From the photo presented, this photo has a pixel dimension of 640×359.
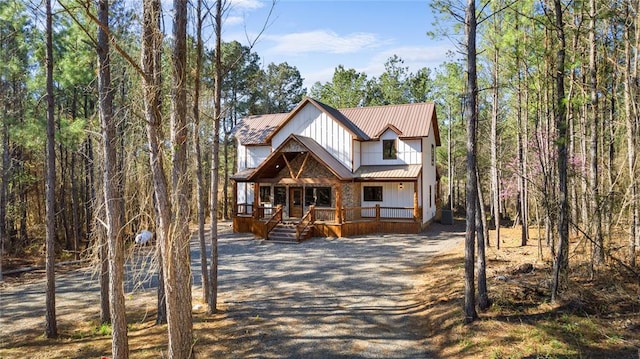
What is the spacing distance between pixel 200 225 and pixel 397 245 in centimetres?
1013

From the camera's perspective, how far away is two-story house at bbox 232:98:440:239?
63.9ft

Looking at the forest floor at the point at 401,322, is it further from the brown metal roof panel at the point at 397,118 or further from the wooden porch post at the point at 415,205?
the brown metal roof panel at the point at 397,118

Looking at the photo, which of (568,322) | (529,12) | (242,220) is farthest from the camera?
(242,220)

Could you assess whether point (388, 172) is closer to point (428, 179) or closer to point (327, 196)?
point (428, 179)

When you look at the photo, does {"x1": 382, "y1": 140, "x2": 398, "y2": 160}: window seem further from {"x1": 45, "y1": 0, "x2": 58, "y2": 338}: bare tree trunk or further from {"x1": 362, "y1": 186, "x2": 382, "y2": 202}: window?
{"x1": 45, "y1": 0, "x2": 58, "y2": 338}: bare tree trunk

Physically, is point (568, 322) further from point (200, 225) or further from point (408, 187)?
point (408, 187)

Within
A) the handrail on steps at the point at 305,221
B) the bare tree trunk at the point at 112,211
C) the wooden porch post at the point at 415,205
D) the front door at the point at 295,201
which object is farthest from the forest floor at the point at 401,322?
the front door at the point at 295,201

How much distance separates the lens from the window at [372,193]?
21.3 meters

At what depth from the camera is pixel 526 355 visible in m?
5.79

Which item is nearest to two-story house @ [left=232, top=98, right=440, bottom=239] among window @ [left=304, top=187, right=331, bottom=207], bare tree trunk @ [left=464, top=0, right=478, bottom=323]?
window @ [left=304, top=187, right=331, bottom=207]

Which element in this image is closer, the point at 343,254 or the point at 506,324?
the point at 506,324

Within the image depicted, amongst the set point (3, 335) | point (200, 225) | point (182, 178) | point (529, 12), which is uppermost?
point (529, 12)

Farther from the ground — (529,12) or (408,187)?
(529,12)

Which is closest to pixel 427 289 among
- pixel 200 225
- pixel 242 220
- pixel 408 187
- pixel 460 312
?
pixel 460 312
